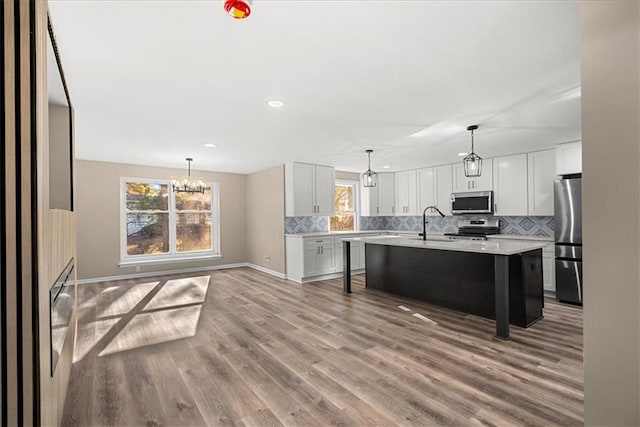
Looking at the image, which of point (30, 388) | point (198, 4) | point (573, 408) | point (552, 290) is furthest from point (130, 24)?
point (552, 290)

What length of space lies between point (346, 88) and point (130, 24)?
5.17 ft

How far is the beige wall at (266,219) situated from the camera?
6.58m

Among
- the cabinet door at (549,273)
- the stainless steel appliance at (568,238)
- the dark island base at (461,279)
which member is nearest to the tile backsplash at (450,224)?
the cabinet door at (549,273)

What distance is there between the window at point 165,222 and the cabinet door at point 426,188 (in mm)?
4740

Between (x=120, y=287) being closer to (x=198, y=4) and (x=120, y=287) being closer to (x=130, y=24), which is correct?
(x=130, y=24)

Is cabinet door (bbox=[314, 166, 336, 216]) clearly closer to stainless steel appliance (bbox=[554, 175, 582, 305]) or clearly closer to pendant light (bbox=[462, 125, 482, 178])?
pendant light (bbox=[462, 125, 482, 178])

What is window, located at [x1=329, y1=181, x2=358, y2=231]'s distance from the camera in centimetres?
780

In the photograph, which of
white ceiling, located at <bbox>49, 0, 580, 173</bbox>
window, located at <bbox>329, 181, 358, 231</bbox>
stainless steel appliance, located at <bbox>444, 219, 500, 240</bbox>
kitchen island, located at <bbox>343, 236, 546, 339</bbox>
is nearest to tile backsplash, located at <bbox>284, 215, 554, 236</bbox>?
stainless steel appliance, located at <bbox>444, 219, 500, 240</bbox>

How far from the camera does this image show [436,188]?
6.75 meters

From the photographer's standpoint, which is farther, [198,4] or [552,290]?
[552,290]

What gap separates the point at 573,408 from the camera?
2021 millimetres

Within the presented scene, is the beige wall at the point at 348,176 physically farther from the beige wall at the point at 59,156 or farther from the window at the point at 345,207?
the beige wall at the point at 59,156

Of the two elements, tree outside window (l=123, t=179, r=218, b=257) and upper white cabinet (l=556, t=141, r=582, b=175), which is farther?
tree outside window (l=123, t=179, r=218, b=257)

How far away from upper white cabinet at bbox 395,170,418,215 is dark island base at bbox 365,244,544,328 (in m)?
2.46
